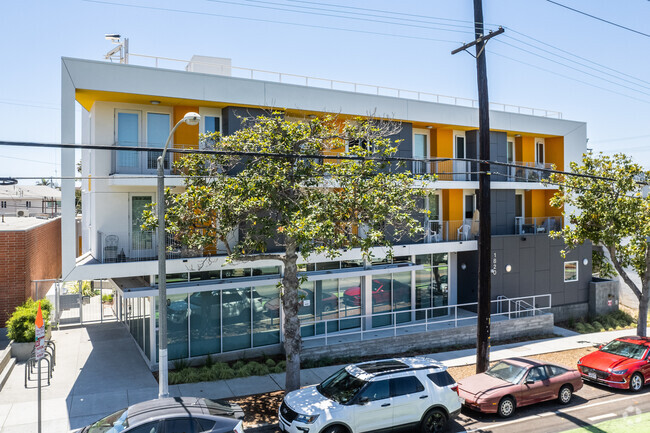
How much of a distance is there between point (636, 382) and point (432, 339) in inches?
262

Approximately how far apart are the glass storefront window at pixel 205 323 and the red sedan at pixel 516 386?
811 centimetres

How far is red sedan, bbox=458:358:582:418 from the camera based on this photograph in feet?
40.6

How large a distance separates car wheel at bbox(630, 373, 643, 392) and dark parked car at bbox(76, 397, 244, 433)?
37.7ft

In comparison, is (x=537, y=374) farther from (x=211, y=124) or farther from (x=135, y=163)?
(x=135, y=163)

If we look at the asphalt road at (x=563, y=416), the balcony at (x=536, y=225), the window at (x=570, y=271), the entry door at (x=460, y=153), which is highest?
the entry door at (x=460, y=153)

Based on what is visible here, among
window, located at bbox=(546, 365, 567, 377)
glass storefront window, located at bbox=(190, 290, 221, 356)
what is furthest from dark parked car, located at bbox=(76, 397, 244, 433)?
window, located at bbox=(546, 365, 567, 377)

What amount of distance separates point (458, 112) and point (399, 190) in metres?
10.7

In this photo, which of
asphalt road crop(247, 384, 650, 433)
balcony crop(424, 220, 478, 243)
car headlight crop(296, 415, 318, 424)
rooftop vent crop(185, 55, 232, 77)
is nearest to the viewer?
car headlight crop(296, 415, 318, 424)

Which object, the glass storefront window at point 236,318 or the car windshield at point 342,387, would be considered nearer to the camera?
the car windshield at point 342,387

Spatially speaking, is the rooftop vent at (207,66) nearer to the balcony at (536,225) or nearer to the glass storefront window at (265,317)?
the glass storefront window at (265,317)

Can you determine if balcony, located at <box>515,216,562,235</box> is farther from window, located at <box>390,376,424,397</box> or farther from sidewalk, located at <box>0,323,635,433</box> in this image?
window, located at <box>390,376,424,397</box>

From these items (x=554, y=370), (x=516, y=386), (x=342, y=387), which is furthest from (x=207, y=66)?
(x=554, y=370)

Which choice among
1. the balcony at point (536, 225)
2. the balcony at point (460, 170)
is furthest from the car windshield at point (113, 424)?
the balcony at point (536, 225)

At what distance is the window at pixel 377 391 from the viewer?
424 inches
